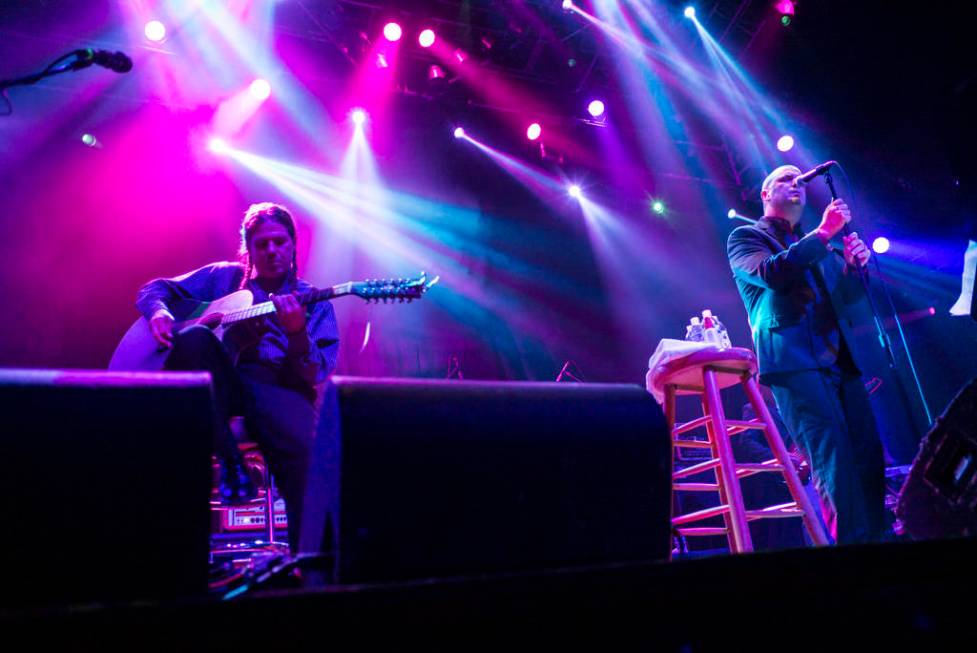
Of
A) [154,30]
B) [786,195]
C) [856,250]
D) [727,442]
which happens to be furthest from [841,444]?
[154,30]

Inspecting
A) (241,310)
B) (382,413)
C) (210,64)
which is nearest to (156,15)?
(210,64)

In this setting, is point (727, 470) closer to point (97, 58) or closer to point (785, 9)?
point (97, 58)

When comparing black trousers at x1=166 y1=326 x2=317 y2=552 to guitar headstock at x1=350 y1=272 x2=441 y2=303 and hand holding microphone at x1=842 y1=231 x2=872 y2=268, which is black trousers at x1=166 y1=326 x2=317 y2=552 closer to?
guitar headstock at x1=350 y1=272 x2=441 y2=303

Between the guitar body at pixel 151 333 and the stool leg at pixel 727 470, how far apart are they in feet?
7.15

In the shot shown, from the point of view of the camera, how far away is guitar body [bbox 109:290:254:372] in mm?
2523

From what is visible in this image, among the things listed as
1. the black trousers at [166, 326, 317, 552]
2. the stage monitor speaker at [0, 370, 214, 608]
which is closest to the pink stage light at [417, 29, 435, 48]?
the black trousers at [166, 326, 317, 552]

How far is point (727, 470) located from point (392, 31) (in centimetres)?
504

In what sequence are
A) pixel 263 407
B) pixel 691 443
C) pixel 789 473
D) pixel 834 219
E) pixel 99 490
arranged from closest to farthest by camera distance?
pixel 99 490 < pixel 263 407 < pixel 834 219 < pixel 789 473 < pixel 691 443

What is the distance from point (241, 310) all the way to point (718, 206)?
24.4 feet

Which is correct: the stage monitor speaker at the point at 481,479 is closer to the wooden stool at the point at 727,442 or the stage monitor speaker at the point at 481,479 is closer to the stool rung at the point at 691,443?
the wooden stool at the point at 727,442

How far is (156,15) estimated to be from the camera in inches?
216

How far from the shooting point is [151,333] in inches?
103

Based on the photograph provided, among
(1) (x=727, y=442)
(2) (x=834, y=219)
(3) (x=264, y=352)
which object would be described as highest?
(2) (x=834, y=219)

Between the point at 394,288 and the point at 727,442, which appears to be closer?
the point at 727,442
